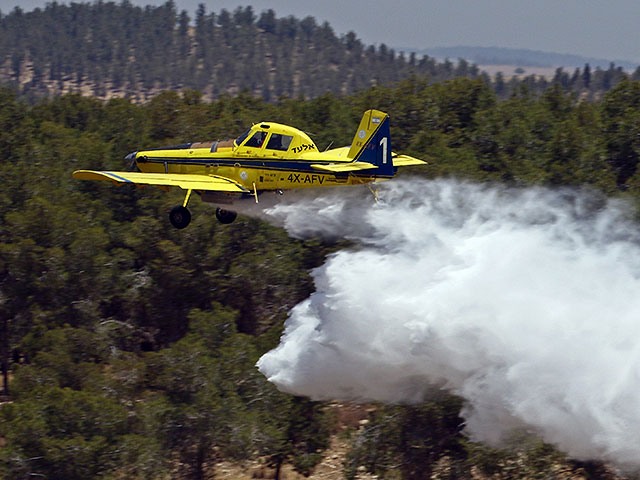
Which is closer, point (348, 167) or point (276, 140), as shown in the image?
point (348, 167)

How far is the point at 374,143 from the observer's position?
25.3 meters

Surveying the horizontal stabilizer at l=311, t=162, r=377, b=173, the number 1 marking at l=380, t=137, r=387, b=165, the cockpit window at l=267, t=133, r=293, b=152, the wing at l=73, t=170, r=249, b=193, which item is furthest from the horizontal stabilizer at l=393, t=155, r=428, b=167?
the wing at l=73, t=170, r=249, b=193

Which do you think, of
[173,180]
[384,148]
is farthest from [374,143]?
[173,180]

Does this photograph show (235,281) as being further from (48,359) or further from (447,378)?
(447,378)

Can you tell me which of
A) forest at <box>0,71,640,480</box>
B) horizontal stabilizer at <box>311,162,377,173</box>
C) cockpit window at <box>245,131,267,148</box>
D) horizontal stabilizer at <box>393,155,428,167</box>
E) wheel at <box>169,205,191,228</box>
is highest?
cockpit window at <box>245,131,267,148</box>

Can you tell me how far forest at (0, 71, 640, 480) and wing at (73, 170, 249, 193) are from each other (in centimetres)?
998

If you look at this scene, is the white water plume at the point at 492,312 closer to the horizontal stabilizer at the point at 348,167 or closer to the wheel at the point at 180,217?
the horizontal stabilizer at the point at 348,167

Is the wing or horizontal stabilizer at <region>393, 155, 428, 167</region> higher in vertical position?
horizontal stabilizer at <region>393, 155, 428, 167</region>

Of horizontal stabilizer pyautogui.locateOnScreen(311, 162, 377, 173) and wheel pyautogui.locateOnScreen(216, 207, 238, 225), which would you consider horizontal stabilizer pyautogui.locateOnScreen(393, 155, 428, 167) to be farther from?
wheel pyautogui.locateOnScreen(216, 207, 238, 225)

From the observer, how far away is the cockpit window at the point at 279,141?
2656 cm

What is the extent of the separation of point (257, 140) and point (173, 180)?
9.21 ft

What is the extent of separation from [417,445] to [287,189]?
11.3 meters

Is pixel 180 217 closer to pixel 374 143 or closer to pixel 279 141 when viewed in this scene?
pixel 279 141

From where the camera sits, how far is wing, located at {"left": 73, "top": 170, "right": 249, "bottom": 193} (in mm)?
25547
